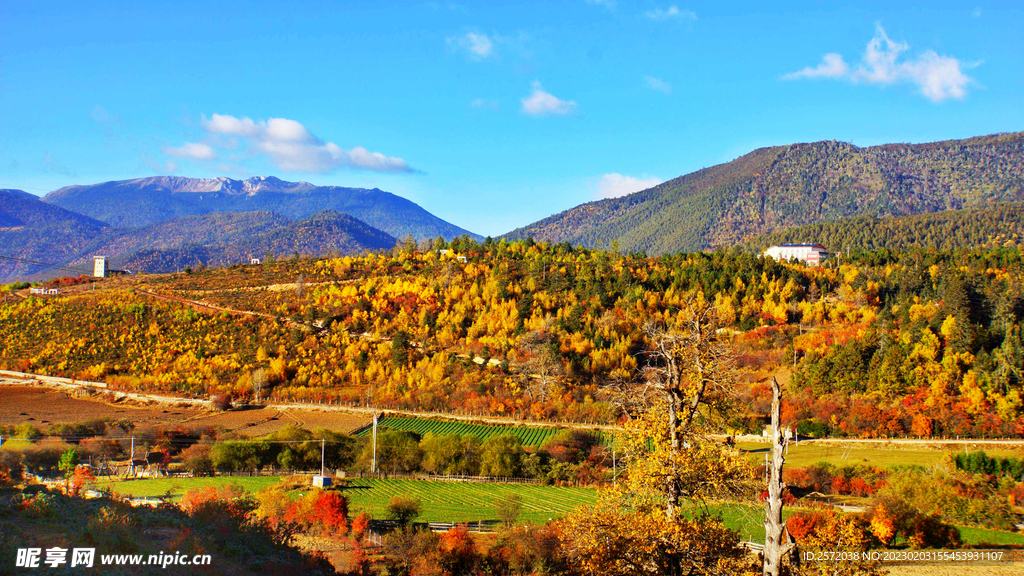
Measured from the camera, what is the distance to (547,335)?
220 ft

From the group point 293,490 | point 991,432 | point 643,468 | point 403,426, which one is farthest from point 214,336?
point 991,432

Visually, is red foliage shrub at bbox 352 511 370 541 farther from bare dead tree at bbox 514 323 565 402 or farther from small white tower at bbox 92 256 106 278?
small white tower at bbox 92 256 106 278

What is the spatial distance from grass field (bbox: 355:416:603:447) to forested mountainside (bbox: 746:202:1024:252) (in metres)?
123

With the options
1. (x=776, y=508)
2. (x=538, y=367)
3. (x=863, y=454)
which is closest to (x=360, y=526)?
(x=776, y=508)

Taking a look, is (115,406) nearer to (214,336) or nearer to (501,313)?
(214,336)

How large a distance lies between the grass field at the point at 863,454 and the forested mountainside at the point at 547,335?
2.14 meters

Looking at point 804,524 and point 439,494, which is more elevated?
point 804,524

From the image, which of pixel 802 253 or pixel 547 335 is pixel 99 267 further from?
pixel 802 253

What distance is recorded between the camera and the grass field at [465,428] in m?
49.8

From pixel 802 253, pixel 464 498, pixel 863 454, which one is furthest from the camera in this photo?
pixel 802 253

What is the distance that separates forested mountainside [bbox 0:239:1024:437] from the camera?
52.8 m

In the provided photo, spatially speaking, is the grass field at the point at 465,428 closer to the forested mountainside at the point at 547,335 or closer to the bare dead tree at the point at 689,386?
the forested mountainside at the point at 547,335

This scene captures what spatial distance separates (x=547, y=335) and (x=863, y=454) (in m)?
32.8

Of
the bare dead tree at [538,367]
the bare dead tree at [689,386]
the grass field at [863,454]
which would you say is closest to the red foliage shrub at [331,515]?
the bare dead tree at [689,386]
